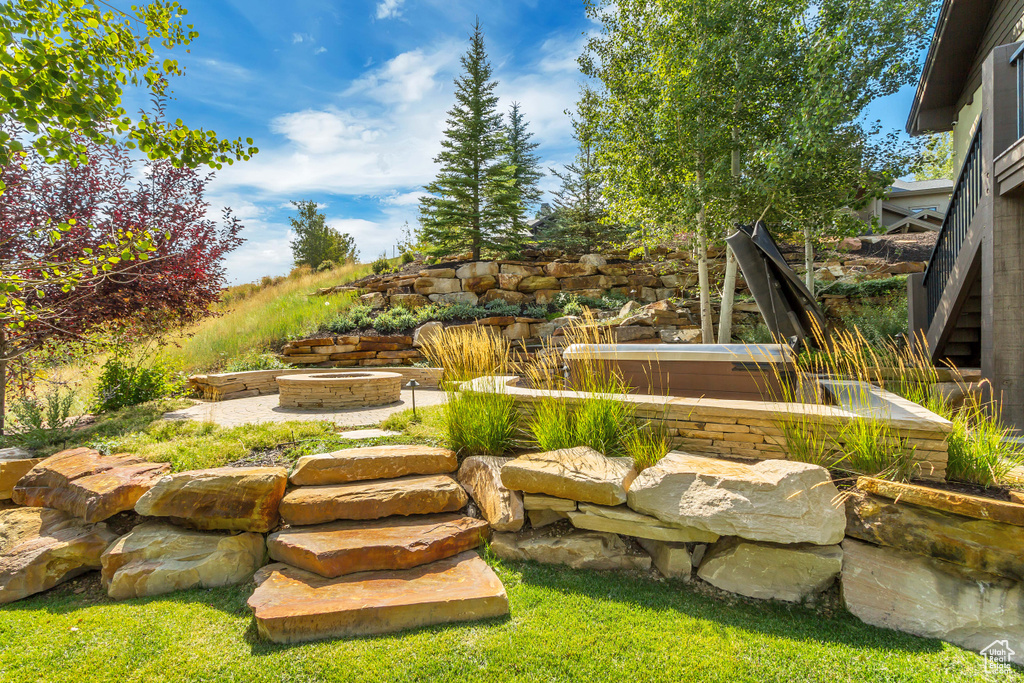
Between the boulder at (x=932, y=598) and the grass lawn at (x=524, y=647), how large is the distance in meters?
0.09

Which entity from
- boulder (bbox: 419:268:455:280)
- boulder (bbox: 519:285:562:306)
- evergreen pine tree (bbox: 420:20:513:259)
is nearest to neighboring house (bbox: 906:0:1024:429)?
boulder (bbox: 519:285:562:306)

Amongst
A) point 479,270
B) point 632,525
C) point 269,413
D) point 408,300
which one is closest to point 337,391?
point 269,413

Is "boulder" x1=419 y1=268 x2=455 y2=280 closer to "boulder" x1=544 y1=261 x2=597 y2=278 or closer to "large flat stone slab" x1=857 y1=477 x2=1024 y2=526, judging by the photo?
"boulder" x1=544 y1=261 x2=597 y2=278

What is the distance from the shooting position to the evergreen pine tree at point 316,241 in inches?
878

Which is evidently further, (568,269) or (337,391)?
(568,269)

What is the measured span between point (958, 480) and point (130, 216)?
299 inches

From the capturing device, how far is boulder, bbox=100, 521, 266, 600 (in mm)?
2750

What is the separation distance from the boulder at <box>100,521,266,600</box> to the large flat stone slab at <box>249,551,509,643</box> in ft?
0.96

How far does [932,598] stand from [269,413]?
6.36m

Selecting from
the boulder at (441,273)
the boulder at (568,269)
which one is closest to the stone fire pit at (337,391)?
the boulder at (441,273)

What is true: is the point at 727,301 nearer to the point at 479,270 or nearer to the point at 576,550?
the point at 479,270

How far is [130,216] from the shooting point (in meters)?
5.06

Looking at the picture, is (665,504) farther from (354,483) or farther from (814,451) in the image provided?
(354,483)

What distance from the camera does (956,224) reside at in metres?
5.39
